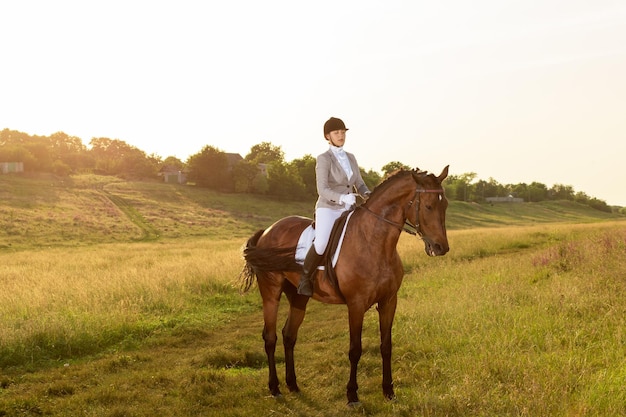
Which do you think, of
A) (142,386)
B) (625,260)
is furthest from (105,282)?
(625,260)

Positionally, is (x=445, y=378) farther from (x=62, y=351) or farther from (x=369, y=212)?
(x=62, y=351)

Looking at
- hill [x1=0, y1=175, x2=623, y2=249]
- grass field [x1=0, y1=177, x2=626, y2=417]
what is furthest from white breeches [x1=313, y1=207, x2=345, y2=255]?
hill [x1=0, y1=175, x2=623, y2=249]

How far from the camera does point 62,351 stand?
31.1ft

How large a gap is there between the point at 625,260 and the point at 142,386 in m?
11.8

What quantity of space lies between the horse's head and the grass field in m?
1.95

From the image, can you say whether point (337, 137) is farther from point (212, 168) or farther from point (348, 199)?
point (212, 168)

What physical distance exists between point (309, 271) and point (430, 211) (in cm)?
195

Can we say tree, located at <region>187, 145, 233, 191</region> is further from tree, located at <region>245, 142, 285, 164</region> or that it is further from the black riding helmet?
the black riding helmet

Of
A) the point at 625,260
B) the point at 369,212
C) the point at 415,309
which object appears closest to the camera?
the point at 369,212

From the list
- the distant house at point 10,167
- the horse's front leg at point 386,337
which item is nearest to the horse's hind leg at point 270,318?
the horse's front leg at point 386,337

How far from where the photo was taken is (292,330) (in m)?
7.52

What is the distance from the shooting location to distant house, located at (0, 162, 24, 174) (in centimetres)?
7588

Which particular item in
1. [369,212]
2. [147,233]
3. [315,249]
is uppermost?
[369,212]

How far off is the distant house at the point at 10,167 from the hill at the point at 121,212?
4569 millimetres
